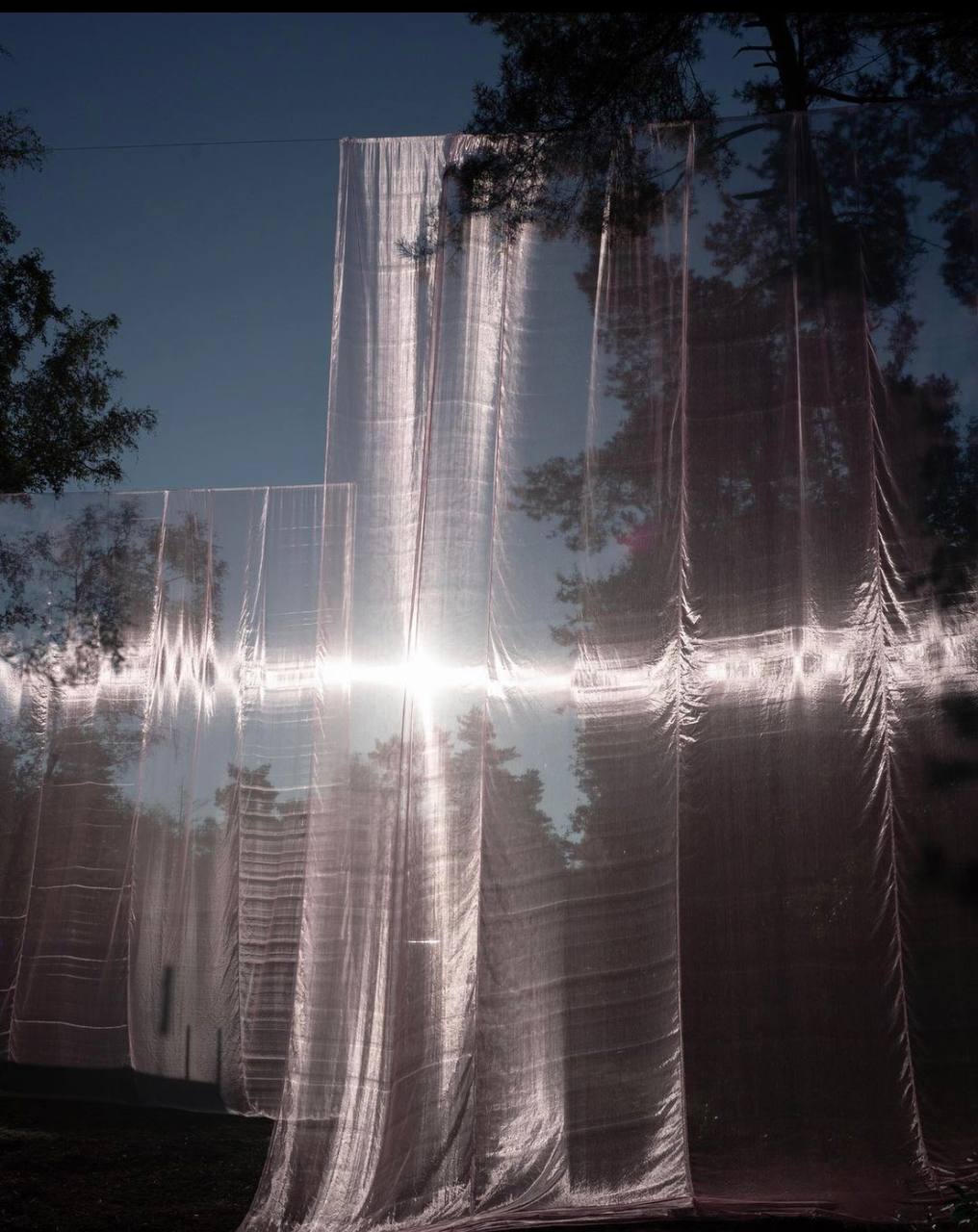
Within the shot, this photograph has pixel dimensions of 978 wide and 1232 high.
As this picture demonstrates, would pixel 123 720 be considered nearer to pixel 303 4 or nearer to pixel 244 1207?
pixel 244 1207

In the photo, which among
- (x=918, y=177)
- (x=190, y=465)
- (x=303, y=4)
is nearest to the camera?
(x=303, y=4)

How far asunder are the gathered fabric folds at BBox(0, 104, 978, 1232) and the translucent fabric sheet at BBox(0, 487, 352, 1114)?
1.00m

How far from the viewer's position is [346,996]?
7.24 feet

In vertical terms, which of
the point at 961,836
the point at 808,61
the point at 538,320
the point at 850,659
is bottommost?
the point at 961,836

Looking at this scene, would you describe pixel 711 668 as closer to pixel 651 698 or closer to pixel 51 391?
pixel 651 698

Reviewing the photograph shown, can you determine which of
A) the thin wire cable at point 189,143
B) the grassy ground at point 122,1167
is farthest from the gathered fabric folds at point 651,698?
the thin wire cable at point 189,143

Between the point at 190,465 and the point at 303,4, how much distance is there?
11.6 feet

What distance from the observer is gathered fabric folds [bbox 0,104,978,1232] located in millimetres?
2086

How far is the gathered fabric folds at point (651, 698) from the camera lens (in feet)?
6.84

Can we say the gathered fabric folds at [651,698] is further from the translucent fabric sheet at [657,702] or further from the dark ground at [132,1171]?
the dark ground at [132,1171]

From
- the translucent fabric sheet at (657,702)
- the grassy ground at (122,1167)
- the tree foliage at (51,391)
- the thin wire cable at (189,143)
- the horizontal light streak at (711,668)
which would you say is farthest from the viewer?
the tree foliage at (51,391)

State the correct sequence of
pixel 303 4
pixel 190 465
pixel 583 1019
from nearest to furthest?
pixel 303 4, pixel 583 1019, pixel 190 465

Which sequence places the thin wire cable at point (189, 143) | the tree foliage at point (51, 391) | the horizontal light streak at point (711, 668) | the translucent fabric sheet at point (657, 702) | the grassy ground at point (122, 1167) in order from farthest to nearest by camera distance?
the tree foliage at point (51, 391) < the thin wire cable at point (189, 143) < the grassy ground at point (122, 1167) < the horizontal light streak at point (711, 668) < the translucent fabric sheet at point (657, 702)

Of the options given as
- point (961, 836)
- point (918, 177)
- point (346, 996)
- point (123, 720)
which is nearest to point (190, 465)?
point (123, 720)
